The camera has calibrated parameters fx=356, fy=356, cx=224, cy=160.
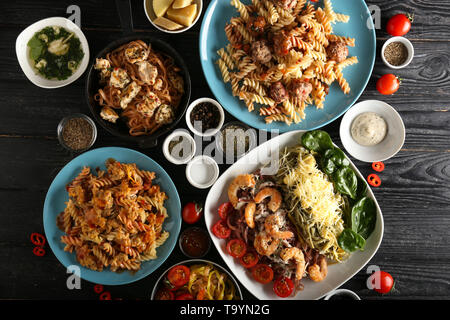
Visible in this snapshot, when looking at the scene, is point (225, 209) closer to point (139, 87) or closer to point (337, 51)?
point (139, 87)

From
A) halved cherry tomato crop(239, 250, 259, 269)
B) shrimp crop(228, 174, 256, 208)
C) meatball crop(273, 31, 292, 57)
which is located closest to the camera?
meatball crop(273, 31, 292, 57)

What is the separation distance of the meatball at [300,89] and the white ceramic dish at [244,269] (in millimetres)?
374

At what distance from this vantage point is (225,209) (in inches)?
138

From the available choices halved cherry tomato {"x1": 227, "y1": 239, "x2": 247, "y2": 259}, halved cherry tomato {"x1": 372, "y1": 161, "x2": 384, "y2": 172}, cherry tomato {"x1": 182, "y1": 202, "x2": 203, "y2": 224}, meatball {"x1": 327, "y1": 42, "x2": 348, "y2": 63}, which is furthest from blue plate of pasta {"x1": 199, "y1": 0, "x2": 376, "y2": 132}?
halved cherry tomato {"x1": 227, "y1": 239, "x2": 247, "y2": 259}

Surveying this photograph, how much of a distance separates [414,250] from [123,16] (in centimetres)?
399

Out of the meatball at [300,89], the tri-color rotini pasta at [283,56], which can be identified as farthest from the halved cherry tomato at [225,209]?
the meatball at [300,89]

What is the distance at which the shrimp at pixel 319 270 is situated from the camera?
337 cm

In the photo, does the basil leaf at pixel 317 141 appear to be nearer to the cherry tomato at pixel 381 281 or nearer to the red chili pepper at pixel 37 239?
the cherry tomato at pixel 381 281

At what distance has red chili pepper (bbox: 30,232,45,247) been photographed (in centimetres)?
374

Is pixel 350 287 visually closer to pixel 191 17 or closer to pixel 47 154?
pixel 191 17

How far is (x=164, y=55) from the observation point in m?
3.56

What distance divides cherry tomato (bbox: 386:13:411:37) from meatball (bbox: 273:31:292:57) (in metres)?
1.41

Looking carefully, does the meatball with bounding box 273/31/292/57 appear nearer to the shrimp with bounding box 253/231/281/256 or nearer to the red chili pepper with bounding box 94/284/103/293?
the shrimp with bounding box 253/231/281/256

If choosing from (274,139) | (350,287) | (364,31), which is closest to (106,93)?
(274,139)
